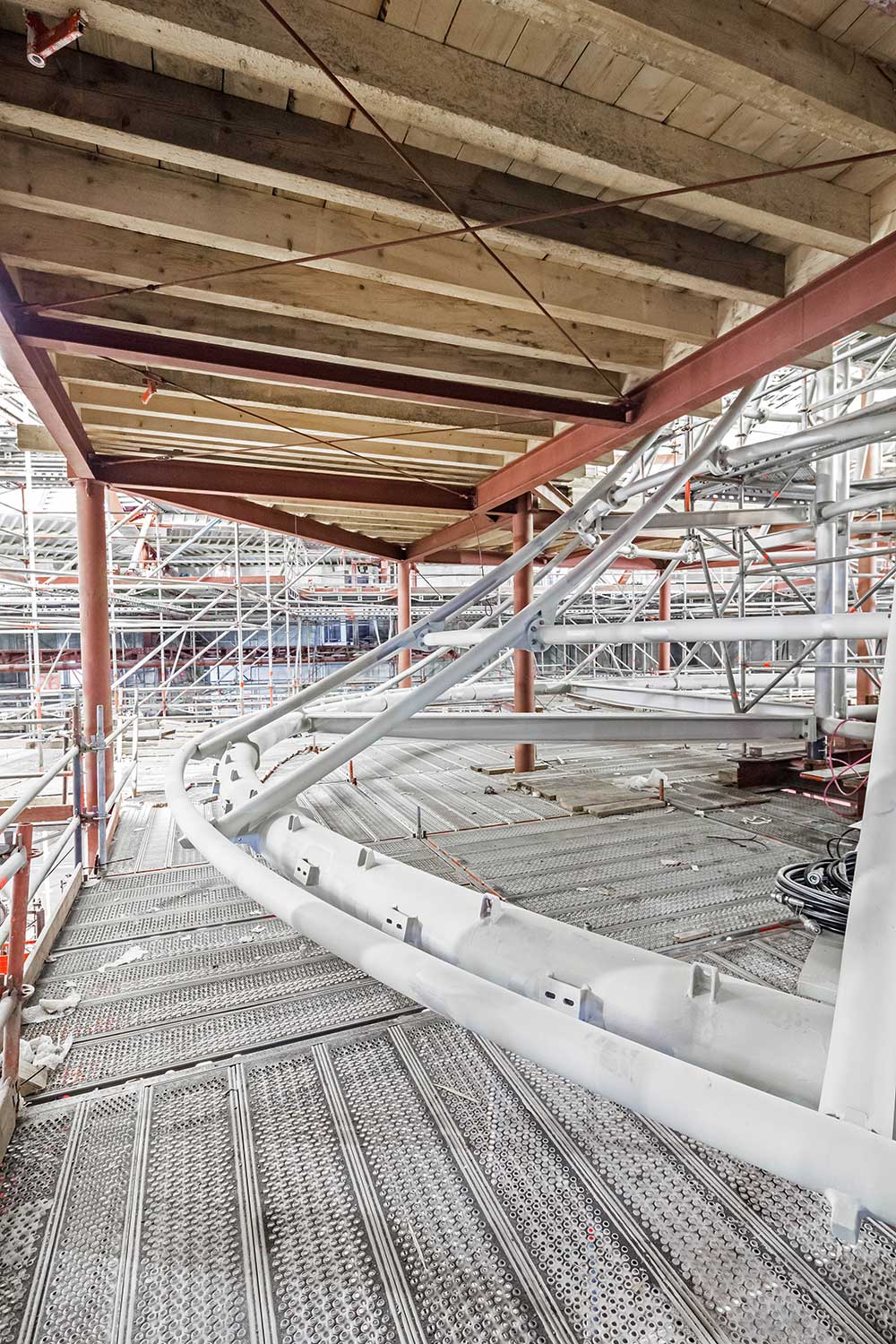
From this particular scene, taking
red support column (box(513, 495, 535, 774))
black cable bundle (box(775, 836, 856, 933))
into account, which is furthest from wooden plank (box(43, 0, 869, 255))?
red support column (box(513, 495, 535, 774))

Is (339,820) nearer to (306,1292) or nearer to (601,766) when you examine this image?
(601,766)

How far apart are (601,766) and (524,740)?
8.40ft

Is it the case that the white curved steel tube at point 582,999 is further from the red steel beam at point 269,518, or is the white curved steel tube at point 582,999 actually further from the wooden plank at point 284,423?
the red steel beam at point 269,518

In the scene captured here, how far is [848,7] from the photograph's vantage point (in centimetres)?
214

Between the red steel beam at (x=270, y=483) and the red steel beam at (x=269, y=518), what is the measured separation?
22cm

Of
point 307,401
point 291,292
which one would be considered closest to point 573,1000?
point 291,292

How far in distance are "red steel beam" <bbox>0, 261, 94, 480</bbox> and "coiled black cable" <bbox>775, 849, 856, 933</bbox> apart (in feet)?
15.3

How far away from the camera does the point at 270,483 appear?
22.0 feet

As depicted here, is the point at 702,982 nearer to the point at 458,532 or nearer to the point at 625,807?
the point at 625,807

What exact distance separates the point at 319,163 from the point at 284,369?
1.54m

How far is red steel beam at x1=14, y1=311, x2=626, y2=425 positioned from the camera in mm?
3393

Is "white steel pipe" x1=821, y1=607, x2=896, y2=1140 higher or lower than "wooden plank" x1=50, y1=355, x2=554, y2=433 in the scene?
lower

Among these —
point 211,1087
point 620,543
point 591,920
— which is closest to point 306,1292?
point 211,1087

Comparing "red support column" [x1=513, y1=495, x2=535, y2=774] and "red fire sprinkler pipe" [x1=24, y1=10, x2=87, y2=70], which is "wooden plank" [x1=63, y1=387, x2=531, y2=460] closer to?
"red support column" [x1=513, y1=495, x2=535, y2=774]
